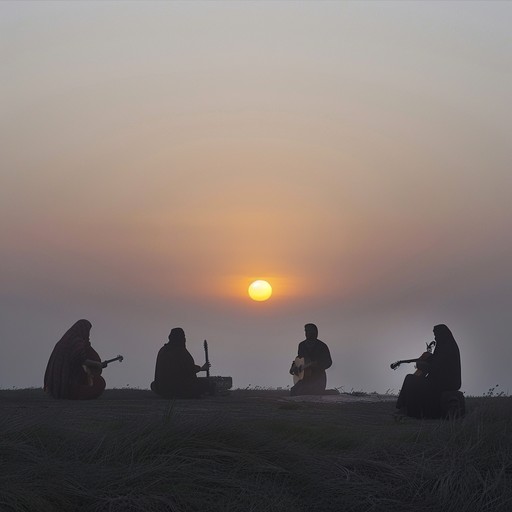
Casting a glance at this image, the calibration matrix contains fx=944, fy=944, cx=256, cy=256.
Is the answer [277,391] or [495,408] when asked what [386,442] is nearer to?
[495,408]

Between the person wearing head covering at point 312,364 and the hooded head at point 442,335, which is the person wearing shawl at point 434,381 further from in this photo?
the person wearing head covering at point 312,364

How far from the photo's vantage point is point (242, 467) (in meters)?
8.85

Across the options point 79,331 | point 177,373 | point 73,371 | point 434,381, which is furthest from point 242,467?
point 177,373

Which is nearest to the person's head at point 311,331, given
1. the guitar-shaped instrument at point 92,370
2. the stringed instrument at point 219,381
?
the stringed instrument at point 219,381

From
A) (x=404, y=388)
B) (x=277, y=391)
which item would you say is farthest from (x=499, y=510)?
(x=277, y=391)

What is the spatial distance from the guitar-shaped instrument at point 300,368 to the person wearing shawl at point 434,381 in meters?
5.53

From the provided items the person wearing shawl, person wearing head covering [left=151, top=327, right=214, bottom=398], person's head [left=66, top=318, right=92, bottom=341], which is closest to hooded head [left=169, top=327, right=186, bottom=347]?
person wearing head covering [left=151, top=327, right=214, bottom=398]

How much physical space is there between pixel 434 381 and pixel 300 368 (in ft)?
21.4

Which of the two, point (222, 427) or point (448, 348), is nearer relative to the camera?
point (222, 427)

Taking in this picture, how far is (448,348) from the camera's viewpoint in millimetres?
16453

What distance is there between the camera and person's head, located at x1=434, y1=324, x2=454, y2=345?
653 inches

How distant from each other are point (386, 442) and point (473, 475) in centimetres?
150

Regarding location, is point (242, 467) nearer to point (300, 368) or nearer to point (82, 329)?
point (82, 329)

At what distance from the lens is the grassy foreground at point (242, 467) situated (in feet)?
26.0
